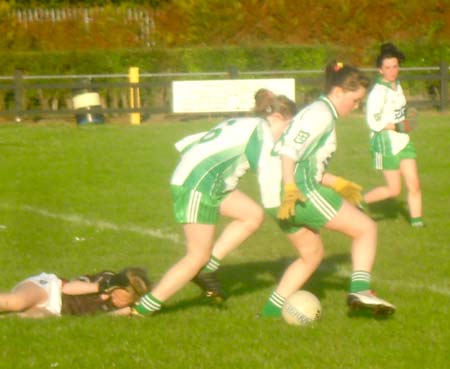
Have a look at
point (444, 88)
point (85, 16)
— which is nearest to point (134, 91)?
point (444, 88)

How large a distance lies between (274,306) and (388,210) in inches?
233

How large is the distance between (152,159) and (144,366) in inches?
482

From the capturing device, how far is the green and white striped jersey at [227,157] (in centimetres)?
791

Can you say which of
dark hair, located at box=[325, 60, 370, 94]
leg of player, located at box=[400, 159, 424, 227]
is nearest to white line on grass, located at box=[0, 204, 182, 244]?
leg of player, located at box=[400, 159, 424, 227]

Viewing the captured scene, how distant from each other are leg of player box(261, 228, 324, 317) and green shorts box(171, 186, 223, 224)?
21.4 inches

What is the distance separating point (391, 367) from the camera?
693 cm

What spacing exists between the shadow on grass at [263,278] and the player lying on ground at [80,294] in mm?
300

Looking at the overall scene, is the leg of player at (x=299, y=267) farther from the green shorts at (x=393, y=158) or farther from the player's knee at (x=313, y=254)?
the green shorts at (x=393, y=158)

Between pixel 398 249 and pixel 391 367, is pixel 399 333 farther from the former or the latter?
pixel 398 249

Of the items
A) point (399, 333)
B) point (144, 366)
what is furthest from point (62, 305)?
point (399, 333)

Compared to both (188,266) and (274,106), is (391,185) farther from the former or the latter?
(188,266)

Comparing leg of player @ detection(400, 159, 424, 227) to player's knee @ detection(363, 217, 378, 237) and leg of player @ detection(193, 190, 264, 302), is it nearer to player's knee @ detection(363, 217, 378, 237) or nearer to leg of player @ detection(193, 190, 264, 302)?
leg of player @ detection(193, 190, 264, 302)

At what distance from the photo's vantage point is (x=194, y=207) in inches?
318

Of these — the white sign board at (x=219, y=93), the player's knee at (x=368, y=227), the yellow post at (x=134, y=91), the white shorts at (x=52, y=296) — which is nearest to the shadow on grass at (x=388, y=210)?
the player's knee at (x=368, y=227)
